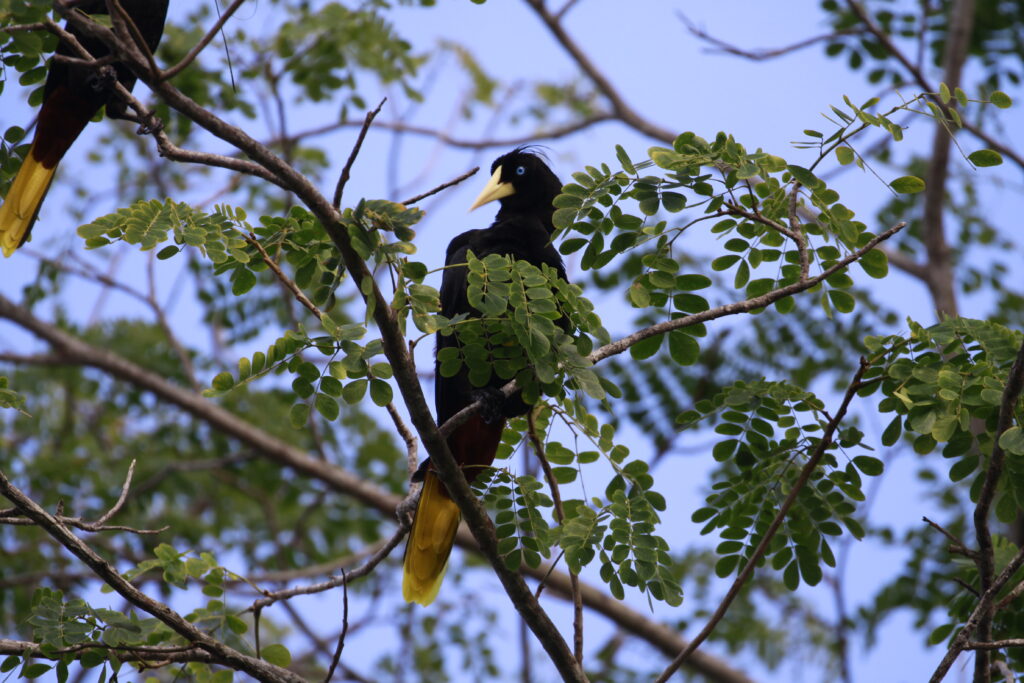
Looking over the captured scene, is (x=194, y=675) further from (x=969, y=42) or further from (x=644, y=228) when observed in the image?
(x=969, y=42)

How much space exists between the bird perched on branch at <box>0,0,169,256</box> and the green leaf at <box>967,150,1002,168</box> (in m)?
2.43

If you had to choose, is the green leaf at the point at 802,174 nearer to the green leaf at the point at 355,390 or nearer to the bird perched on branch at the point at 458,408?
the bird perched on branch at the point at 458,408

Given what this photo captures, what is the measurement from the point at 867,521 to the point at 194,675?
4.56m

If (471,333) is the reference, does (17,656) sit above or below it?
below

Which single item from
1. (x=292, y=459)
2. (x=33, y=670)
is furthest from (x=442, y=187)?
(x=292, y=459)

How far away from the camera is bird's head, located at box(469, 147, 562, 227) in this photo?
3.44m

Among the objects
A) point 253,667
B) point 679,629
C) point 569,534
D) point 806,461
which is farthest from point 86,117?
point 679,629

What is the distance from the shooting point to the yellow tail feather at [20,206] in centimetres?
308

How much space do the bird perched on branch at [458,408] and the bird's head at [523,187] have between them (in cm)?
8

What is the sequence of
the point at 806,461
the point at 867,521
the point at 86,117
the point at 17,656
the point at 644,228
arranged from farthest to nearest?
the point at 867,521, the point at 86,117, the point at 806,461, the point at 644,228, the point at 17,656

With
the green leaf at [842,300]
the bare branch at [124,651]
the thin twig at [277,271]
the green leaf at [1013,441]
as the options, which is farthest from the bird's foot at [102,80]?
the green leaf at [1013,441]

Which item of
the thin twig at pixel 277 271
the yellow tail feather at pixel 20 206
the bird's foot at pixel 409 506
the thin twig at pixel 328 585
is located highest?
the yellow tail feather at pixel 20 206

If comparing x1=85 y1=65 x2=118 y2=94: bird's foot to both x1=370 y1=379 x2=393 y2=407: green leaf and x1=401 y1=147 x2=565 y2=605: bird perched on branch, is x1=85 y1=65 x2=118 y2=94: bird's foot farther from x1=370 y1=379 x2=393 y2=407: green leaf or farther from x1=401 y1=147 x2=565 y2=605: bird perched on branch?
x1=370 y1=379 x2=393 y2=407: green leaf

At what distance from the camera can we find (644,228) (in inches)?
94.3
